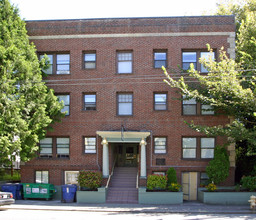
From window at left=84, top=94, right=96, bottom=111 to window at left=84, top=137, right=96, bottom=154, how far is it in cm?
195

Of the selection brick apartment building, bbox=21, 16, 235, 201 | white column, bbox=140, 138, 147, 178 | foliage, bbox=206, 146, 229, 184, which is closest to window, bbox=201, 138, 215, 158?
brick apartment building, bbox=21, 16, 235, 201

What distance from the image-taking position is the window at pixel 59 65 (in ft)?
72.0

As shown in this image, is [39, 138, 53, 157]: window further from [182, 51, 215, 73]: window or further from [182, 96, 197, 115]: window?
[182, 51, 215, 73]: window

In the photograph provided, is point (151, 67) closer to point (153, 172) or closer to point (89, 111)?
point (89, 111)

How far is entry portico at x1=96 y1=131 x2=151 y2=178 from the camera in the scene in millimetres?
20156

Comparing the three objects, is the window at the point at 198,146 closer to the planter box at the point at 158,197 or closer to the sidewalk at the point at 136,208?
the planter box at the point at 158,197

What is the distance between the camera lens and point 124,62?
21.6m

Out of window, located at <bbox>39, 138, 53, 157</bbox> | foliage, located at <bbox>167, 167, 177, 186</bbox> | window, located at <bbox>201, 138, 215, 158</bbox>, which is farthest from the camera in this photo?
window, located at <bbox>39, 138, 53, 157</bbox>

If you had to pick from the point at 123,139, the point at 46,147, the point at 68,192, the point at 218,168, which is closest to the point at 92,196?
the point at 68,192

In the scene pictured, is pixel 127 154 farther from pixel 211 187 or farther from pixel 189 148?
pixel 211 187

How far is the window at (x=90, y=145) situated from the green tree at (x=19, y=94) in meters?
3.05

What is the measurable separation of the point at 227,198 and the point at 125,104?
27.3 feet

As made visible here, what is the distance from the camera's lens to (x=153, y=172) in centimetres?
2100

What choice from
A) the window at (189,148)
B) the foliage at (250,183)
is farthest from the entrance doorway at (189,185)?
the foliage at (250,183)
